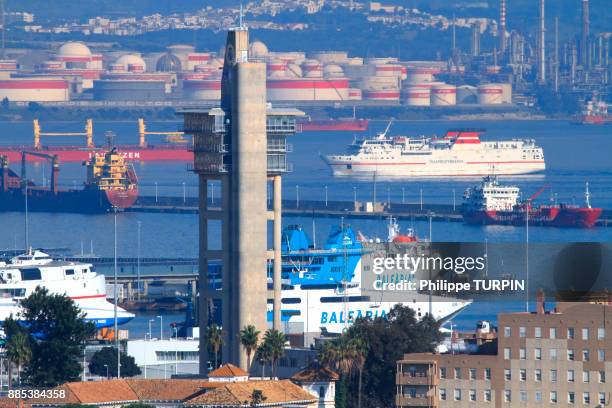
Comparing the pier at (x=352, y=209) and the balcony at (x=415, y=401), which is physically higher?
the balcony at (x=415, y=401)

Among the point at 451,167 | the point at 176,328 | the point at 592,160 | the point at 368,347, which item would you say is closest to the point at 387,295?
the point at 176,328

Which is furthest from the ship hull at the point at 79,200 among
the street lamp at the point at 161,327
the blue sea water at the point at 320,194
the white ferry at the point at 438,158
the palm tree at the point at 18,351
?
the palm tree at the point at 18,351

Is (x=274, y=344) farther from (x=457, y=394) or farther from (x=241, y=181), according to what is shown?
(x=241, y=181)

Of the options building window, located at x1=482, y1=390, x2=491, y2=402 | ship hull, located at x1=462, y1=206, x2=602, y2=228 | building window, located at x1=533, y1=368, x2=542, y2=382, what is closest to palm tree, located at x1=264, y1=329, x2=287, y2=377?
building window, located at x1=482, y1=390, x2=491, y2=402

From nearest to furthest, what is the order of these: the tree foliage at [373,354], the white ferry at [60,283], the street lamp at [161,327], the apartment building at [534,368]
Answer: the apartment building at [534,368] < the tree foliage at [373,354] < the street lamp at [161,327] < the white ferry at [60,283]

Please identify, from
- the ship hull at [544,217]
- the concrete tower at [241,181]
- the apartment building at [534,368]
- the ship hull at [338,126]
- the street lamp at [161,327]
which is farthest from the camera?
the ship hull at [338,126]

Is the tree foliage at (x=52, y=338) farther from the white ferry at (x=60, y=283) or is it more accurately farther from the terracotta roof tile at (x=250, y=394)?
the white ferry at (x=60, y=283)

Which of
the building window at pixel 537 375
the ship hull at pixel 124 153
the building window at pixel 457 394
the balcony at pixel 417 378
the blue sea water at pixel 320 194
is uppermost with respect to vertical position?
the building window at pixel 537 375
